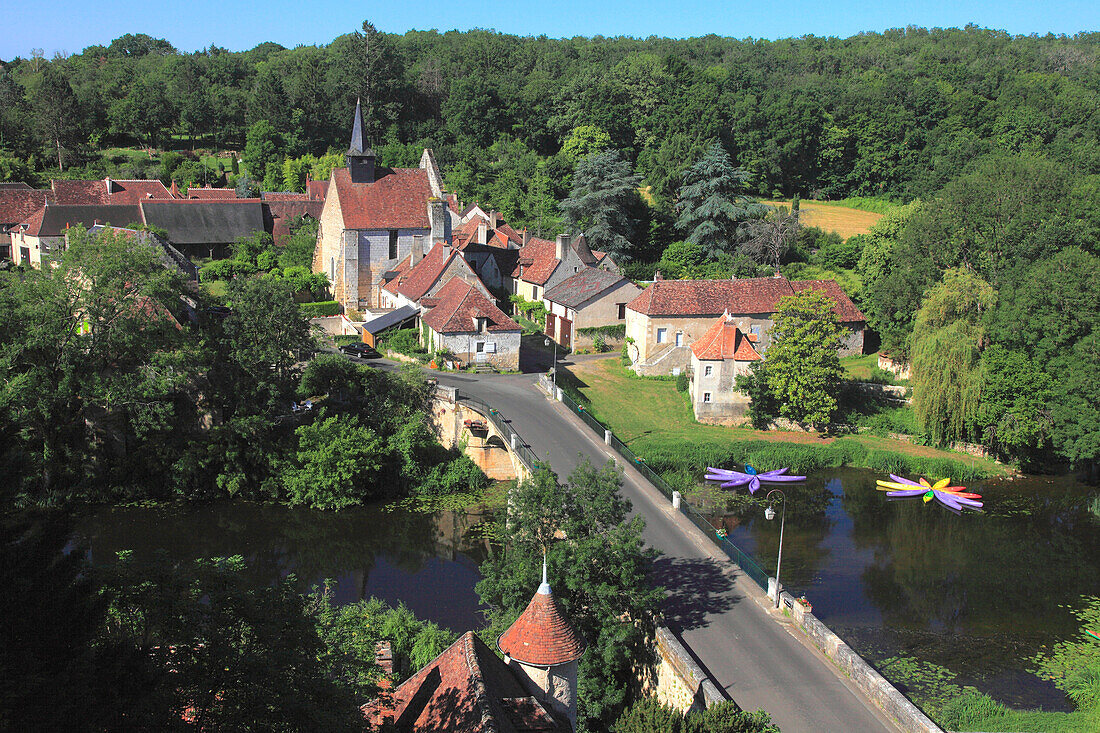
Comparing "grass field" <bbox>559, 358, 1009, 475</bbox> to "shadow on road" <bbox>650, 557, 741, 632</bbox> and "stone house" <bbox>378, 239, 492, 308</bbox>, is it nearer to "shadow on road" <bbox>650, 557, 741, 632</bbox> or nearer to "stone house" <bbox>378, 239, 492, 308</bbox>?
"stone house" <bbox>378, 239, 492, 308</bbox>

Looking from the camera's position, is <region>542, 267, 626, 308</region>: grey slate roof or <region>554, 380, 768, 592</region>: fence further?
<region>542, 267, 626, 308</region>: grey slate roof

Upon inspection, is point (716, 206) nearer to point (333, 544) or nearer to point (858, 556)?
point (858, 556)

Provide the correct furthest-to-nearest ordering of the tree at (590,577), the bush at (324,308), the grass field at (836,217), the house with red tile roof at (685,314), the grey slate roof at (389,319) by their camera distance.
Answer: the grass field at (836,217)
the bush at (324,308)
the house with red tile roof at (685,314)
the grey slate roof at (389,319)
the tree at (590,577)

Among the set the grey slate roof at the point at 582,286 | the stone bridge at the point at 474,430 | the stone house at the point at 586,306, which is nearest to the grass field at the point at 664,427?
the stone house at the point at 586,306

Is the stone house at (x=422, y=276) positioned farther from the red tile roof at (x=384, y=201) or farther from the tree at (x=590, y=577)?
the tree at (x=590, y=577)

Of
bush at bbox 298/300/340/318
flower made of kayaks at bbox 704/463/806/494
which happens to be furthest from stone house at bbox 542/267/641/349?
flower made of kayaks at bbox 704/463/806/494

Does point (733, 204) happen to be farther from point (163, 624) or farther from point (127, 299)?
point (163, 624)
